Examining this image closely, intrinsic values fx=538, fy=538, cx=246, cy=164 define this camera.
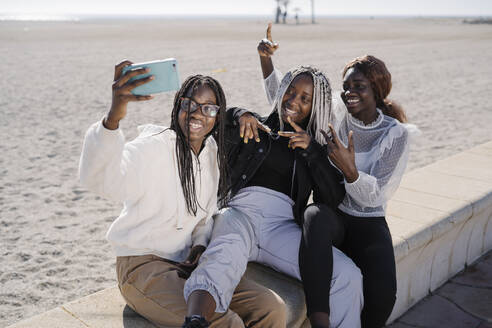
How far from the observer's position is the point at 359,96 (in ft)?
11.9

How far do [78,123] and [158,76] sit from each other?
8.25 m

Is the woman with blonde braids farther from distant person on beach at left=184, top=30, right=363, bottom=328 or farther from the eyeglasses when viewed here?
the eyeglasses

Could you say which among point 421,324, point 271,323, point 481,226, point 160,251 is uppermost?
point 160,251

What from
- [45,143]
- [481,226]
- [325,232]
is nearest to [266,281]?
[325,232]

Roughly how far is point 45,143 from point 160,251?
258 inches

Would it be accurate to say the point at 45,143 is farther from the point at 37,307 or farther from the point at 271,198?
the point at 271,198

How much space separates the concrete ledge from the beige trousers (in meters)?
0.16

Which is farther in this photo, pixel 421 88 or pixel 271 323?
pixel 421 88

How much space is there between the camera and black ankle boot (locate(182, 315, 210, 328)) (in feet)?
7.38

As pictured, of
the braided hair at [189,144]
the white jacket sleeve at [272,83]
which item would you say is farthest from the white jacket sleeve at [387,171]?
the white jacket sleeve at [272,83]

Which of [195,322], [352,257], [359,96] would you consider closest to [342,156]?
[352,257]

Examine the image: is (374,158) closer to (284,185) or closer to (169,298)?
(284,185)

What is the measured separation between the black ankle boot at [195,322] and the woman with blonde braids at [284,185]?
17.5 inches

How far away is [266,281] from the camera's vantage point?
3.08 metres
